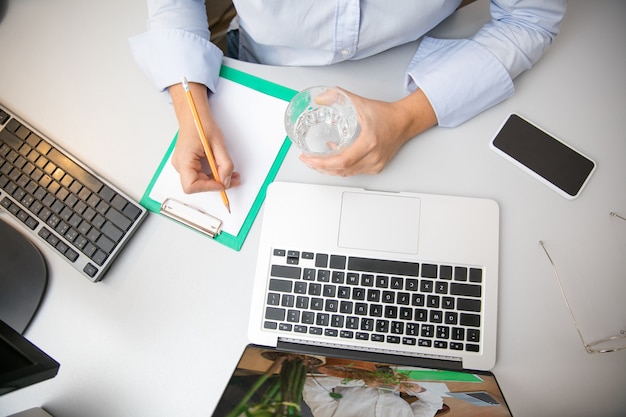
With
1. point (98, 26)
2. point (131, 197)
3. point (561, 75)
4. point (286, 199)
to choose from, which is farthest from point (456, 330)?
point (98, 26)

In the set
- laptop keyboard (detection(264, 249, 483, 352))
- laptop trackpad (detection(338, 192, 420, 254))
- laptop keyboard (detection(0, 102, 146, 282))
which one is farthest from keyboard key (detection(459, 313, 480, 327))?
laptop keyboard (detection(0, 102, 146, 282))

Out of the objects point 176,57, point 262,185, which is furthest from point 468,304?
point 176,57

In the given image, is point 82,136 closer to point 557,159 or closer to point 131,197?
point 131,197

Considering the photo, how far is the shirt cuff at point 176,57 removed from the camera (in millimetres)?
756

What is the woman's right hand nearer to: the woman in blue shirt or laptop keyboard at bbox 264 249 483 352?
the woman in blue shirt

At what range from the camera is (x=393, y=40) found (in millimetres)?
751

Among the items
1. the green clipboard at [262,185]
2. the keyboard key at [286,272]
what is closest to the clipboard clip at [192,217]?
the green clipboard at [262,185]

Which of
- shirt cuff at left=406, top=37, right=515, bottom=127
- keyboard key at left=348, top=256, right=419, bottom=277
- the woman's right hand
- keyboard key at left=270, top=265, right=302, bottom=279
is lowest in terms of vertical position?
keyboard key at left=270, top=265, right=302, bottom=279

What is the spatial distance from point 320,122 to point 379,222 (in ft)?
0.62

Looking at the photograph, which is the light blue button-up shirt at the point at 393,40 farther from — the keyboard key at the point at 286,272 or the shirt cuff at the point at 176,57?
the keyboard key at the point at 286,272

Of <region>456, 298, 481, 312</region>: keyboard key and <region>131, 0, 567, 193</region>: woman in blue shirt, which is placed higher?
<region>131, 0, 567, 193</region>: woman in blue shirt

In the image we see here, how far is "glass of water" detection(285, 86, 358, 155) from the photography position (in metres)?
0.69

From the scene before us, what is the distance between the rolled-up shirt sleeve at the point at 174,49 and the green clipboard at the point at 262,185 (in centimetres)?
5

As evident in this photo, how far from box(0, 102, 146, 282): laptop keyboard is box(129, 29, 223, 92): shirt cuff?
0.21 m
